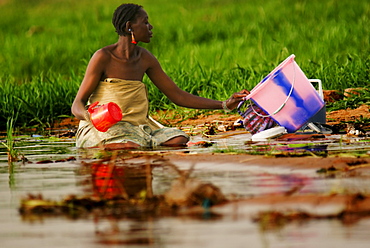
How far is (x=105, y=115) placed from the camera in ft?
17.1

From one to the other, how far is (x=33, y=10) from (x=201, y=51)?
9508mm

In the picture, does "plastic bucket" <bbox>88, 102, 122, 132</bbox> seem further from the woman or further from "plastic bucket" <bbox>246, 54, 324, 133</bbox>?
"plastic bucket" <bbox>246, 54, 324, 133</bbox>

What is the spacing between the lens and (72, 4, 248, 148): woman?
567cm

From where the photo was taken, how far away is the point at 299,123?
19.5 feet

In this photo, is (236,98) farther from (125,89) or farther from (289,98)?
(125,89)

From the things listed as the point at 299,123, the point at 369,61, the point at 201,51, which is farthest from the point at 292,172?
the point at 201,51

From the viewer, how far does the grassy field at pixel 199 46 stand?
28.7 feet

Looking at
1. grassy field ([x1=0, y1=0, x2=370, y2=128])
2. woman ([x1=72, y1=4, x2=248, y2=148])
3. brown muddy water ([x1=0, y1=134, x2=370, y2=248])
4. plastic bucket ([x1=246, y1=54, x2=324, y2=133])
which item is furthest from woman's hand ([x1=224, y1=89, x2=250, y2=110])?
grassy field ([x1=0, y1=0, x2=370, y2=128])

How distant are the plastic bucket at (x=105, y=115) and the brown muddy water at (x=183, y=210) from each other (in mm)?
490

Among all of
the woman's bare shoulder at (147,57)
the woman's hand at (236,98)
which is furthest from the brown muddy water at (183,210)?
the woman's bare shoulder at (147,57)

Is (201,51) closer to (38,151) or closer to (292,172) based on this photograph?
(38,151)

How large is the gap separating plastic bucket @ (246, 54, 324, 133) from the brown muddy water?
1.18 m

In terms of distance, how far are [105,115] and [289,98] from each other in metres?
1.44

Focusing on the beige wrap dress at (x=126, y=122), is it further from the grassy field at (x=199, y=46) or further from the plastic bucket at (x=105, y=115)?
the grassy field at (x=199, y=46)
